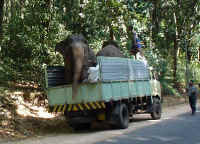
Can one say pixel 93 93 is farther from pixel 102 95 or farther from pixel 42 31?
pixel 42 31

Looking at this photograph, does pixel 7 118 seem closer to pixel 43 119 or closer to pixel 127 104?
pixel 43 119

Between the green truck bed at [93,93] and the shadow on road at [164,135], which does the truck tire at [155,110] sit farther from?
the shadow on road at [164,135]

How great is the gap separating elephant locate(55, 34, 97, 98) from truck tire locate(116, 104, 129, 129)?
5.33ft

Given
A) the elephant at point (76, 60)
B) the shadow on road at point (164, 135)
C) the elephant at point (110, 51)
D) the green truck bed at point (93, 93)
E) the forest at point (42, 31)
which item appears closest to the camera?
the shadow on road at point (164, 135)

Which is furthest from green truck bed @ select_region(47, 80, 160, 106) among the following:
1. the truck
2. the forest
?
the forest

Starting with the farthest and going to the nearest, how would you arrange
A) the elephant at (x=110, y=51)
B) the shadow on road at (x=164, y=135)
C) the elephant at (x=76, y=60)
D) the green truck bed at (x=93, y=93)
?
the elephant at (x=110, y=51), the elephant at (x=76, y=60), the green truck bed at (x=93, y=93), the shadow on road at (x=164, y=135)

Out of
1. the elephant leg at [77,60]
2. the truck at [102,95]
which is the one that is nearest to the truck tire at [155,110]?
the truck at [102,95]

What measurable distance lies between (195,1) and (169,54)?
15.6ft

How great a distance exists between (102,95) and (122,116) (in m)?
1.44

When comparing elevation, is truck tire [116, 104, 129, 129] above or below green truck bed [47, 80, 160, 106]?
below

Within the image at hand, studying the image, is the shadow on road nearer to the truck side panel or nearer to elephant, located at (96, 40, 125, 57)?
the truck side panel

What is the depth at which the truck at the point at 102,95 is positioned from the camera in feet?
37.0

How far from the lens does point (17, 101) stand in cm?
1505

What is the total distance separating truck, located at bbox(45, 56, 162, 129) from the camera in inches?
444
